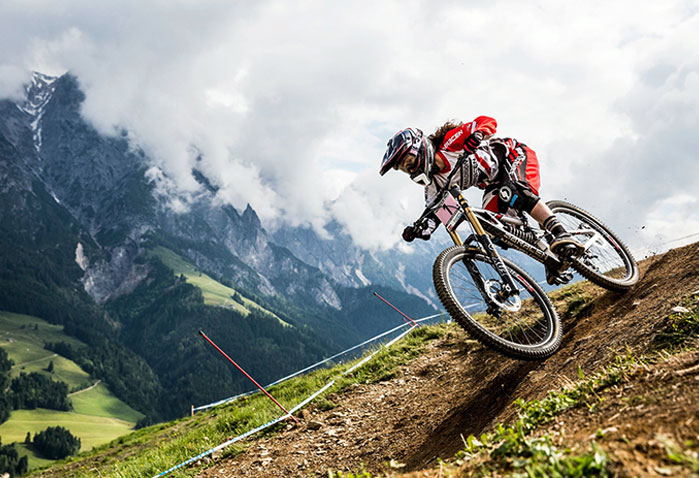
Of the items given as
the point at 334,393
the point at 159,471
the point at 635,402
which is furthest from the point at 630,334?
the point at 159,471

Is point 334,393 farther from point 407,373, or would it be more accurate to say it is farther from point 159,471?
point 159,471

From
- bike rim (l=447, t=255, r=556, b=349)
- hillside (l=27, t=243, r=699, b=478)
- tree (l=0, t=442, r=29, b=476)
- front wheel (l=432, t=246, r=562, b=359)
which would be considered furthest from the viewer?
tree (l=0, t=442, r=29, b=476)

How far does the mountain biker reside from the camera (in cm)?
695

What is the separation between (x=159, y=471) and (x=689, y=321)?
8829mm

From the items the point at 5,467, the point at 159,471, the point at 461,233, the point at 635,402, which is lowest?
the point at 5,467

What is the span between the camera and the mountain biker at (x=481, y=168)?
6.95m

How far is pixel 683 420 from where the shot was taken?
229 centimetres

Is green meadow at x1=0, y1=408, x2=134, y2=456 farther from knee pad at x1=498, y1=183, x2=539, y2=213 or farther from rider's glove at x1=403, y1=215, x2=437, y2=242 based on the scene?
knee pad at x1=498, y1=183, x2=539, y2=213

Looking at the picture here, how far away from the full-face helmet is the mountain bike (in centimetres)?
52

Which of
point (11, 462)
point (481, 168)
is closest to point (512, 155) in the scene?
point (481, 168)

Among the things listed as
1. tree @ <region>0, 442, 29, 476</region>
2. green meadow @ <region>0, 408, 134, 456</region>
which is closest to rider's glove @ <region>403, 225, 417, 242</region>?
tree @ <region>0, 442, 29, 476</region>

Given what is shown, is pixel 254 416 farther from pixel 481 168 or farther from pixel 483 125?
pixel 483 125

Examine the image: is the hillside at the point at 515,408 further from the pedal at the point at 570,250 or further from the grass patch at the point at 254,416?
the pedal at the point at 570,250

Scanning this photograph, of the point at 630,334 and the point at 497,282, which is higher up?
the point at 497,282
